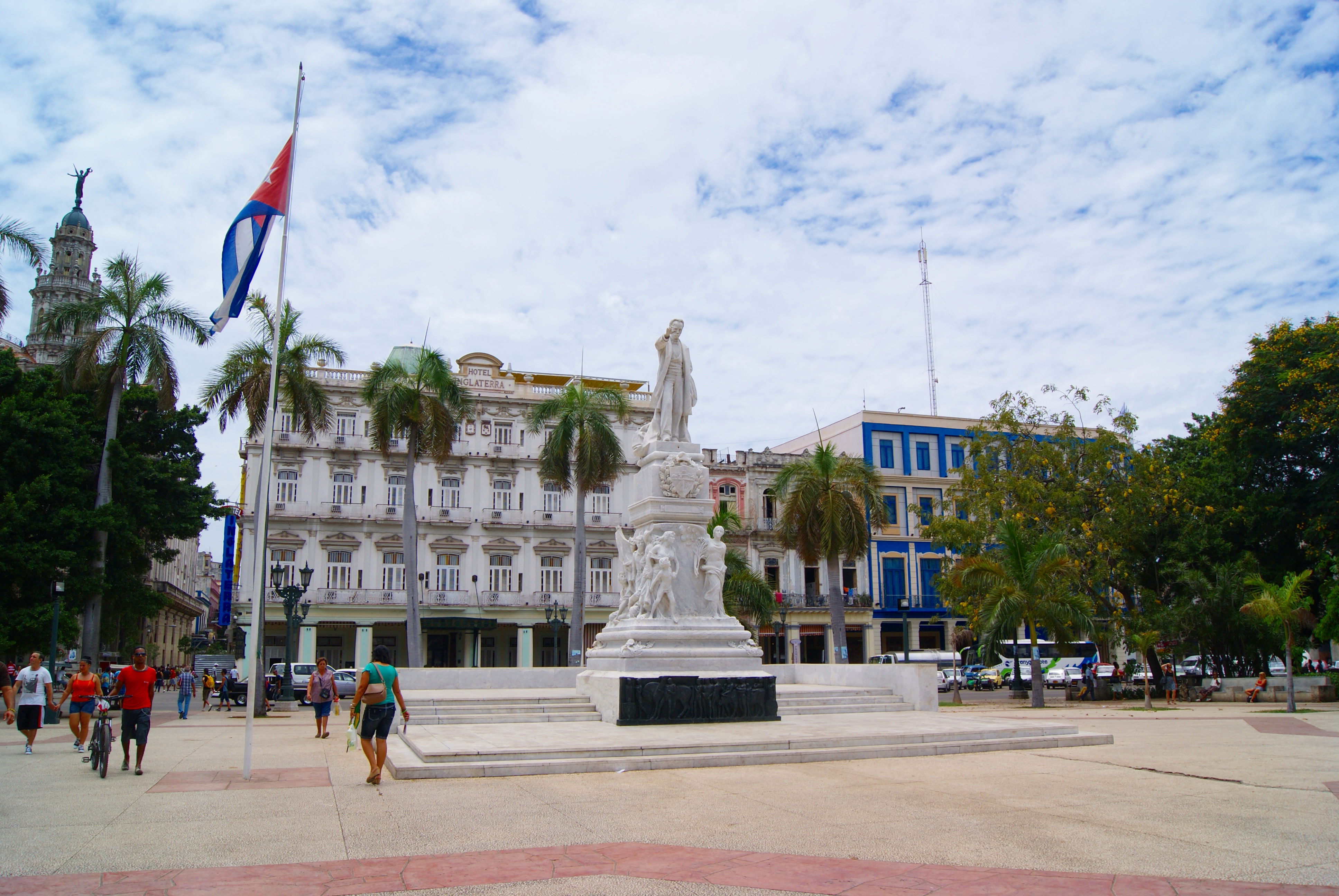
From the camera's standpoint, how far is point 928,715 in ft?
50.7

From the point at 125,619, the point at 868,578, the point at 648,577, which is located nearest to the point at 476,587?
the point at 125,619

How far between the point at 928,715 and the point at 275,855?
11.4m

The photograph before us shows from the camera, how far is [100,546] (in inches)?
1020

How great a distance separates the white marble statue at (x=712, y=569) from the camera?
15.8 meters

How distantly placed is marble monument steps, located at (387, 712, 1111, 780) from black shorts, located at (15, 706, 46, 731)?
4.94m

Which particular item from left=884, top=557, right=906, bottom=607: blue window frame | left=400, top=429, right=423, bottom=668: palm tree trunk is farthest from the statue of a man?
left=884, top=557, right=906, bottom=607: blue window frame

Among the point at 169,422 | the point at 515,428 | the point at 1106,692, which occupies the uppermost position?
the point at 515,428

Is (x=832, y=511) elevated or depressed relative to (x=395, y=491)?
depressed

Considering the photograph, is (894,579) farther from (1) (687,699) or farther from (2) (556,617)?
(1) (687,699)

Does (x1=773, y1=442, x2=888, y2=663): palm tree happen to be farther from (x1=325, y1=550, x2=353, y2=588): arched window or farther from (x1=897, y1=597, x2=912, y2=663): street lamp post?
(x1=325, y1=550, x2=353, y2=588): arched window

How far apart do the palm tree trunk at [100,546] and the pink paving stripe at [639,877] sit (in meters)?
23.2

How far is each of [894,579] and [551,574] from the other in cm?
1741

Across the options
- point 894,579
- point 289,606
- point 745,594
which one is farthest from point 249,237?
point 894,579

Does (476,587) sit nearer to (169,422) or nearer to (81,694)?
(169,422)
